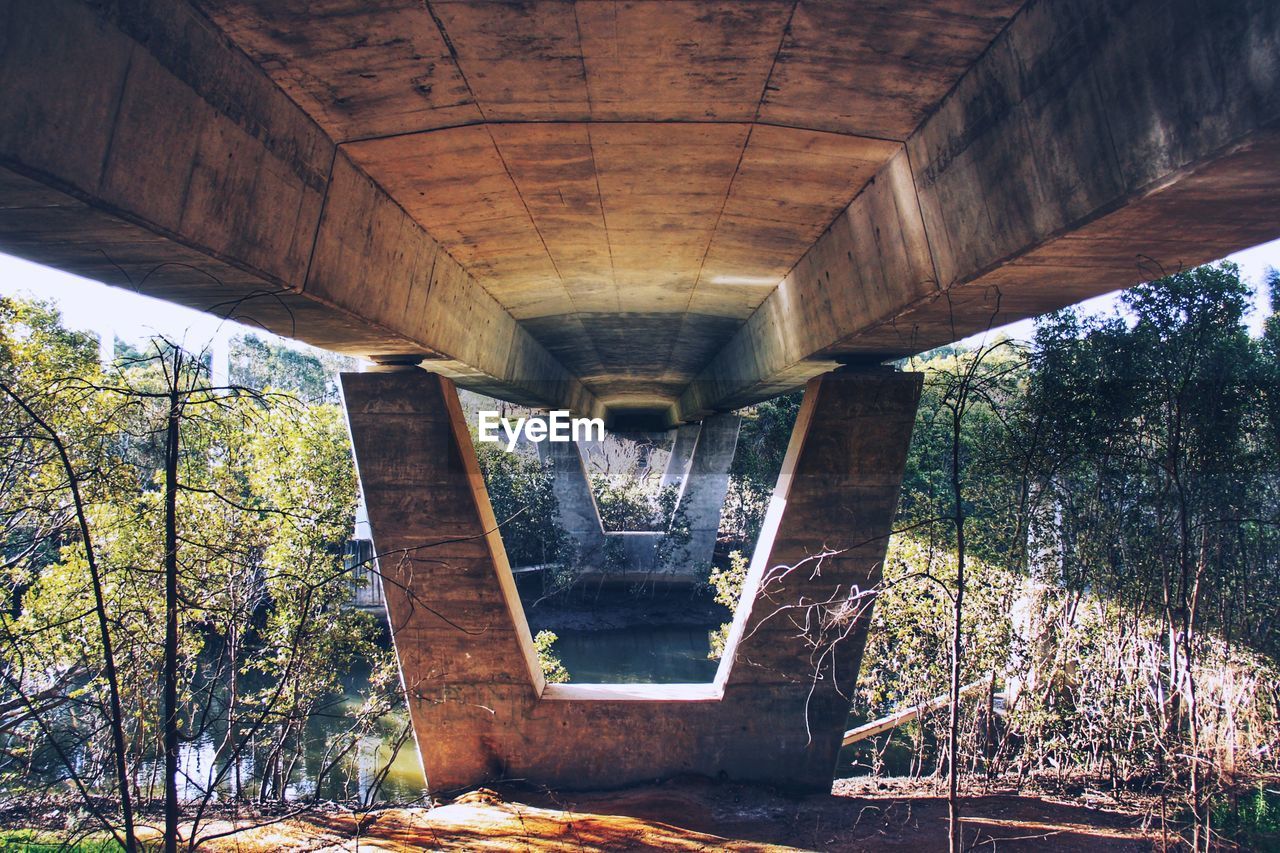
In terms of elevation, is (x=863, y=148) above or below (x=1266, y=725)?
above

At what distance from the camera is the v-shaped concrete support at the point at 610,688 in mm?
9766

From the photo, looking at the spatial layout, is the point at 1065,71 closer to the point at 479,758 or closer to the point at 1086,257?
the point at 1086,257

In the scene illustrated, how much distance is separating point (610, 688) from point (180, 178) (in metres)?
9.58

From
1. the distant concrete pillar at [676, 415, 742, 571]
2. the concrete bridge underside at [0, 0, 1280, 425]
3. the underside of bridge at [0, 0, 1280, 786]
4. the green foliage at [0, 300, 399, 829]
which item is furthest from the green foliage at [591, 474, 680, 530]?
the concrete bridge underside at [0, 0, 1280, 425]

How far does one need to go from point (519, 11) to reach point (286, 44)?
1244 mm

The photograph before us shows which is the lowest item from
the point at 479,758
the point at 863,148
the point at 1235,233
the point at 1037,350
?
the point at 479,758

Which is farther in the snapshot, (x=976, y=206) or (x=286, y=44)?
(x=976, y=206)

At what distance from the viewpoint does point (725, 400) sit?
15.6 meters

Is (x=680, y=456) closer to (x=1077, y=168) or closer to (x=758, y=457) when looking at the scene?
(x=758, y=457)

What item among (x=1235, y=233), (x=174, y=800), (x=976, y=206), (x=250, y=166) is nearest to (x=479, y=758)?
(x=174, y=800)

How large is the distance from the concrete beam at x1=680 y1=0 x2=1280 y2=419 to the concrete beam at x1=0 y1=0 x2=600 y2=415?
3.93 metres

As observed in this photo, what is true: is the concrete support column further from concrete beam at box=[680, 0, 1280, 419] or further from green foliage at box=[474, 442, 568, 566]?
green foliage at box=[474, 442, 568, 566]

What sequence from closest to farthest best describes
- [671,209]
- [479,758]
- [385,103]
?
[385,103], [671,209], [479,758]

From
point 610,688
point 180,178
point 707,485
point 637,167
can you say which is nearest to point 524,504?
point 707,485
